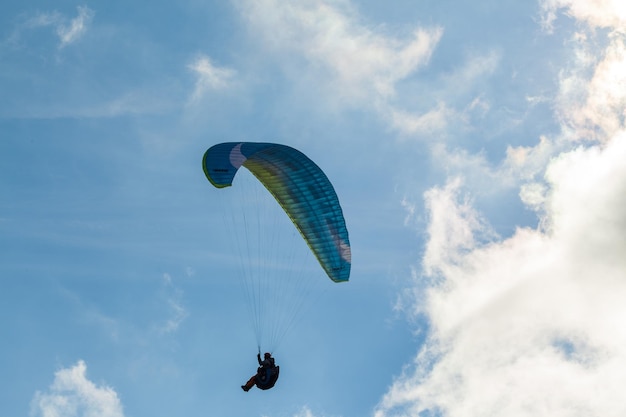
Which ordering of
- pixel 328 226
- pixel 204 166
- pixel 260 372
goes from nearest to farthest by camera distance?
1. pixel 204 166
2. pixel 260 372
3. pixel 328 226

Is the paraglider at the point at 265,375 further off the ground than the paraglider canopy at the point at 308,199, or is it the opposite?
the paraglider canopy at the point at 308,199

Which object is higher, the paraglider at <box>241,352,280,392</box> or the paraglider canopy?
the paraglider canopy

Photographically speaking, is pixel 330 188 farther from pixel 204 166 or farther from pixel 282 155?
pixel 204 166

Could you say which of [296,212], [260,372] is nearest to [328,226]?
[296,212]

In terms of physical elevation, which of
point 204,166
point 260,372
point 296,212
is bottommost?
point 260,372

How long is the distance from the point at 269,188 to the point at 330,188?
405 centimetres

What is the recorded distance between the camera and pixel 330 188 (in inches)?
1937

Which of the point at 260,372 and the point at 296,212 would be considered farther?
the point at 296,212

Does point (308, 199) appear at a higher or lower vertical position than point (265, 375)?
higher

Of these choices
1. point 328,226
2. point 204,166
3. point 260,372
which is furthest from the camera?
point 328,226

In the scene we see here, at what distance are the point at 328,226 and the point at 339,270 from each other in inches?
116

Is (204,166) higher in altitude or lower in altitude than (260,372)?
higher

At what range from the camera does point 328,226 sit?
50.0m

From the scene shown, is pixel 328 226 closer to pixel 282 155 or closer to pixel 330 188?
pixel 330 188
